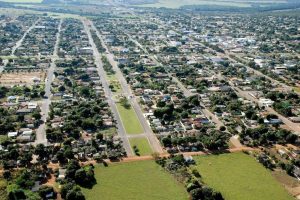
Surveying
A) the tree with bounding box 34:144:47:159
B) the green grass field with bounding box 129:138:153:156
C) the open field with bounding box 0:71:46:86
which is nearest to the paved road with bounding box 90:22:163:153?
the green grass field with bounding box 129:138:153:156

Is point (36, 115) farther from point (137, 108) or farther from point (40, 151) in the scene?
point (137, 108)

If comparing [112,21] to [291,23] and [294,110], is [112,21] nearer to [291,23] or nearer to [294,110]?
[291,23]

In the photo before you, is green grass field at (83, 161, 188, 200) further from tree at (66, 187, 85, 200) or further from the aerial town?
tree at (66, 187, 85, 200)

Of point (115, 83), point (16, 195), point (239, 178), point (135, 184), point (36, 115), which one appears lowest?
point (135, 184)

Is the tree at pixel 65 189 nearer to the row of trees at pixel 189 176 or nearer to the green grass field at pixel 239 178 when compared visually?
the row of trees at pixel 189 176

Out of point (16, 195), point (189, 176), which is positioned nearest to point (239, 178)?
point (189, 176)

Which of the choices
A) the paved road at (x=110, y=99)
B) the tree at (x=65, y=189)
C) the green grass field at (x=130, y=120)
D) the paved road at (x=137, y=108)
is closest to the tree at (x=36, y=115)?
the paved road at (x=110, y=99)

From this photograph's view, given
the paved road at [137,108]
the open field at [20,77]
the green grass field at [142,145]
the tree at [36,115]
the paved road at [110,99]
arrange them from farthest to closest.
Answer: the open field at [20,77], the tree at [36,115], the paved road at [137,108], the paved road at [110,99], the green grass field at [142,145]
